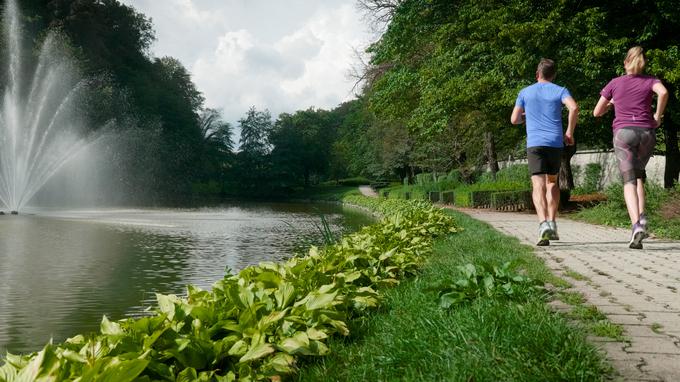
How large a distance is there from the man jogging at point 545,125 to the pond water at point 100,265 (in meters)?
2.66

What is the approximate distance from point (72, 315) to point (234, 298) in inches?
169

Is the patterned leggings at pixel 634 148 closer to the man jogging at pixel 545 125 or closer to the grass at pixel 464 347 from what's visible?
the man jogging at pixel 545 125

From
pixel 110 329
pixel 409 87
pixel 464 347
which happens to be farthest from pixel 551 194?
pixel 409 87

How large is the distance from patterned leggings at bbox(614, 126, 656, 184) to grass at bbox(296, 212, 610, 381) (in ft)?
13.3

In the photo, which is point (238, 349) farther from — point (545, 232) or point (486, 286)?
point (545, 232)

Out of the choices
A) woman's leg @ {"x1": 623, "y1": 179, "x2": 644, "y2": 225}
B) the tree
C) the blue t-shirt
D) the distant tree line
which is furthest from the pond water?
the tree

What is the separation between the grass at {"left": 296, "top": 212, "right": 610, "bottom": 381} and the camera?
8.54 ft

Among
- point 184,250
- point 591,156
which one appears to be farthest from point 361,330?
point 591,156

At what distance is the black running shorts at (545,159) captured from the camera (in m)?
7.36

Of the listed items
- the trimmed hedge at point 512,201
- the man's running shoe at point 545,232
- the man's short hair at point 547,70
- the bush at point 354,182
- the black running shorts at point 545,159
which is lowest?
the man's running shoe at point 545,232

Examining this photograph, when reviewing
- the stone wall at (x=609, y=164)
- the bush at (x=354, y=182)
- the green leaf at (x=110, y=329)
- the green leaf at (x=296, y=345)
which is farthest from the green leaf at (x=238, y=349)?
the bush at (x=354, y=182)

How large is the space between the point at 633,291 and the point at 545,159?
9.97ft

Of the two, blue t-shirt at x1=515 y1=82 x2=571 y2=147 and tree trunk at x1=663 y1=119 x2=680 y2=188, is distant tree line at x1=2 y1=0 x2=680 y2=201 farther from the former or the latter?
blue t-shirt at x1=515 y1=82 x2=571 y2=147

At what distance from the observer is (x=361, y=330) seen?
12.7ft
